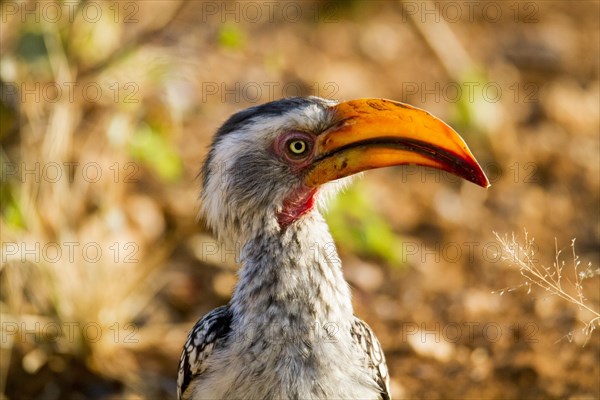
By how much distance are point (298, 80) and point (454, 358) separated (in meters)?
3.46

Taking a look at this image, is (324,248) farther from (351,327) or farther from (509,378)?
(509,378)

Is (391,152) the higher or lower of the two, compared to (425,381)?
higher

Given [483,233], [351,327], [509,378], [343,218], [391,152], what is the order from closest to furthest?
1. [391,152]
2. [351,327]
3. [509,378]
4. [343,218]
5. [483,233]

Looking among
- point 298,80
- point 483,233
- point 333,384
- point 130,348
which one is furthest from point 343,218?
point 333,384

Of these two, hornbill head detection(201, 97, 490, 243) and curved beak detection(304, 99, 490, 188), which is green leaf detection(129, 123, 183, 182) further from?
curved beak detection(304, 99, 490, 188)

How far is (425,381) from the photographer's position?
4.96 m

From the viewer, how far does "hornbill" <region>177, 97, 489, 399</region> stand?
3.32 meters

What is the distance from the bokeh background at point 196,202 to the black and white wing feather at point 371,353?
45.8 inches

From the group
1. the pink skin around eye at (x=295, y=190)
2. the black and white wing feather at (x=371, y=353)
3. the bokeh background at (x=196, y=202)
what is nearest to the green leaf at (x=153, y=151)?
the bokeh background at (x=196, y=202)

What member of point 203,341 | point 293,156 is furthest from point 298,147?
point 203,341

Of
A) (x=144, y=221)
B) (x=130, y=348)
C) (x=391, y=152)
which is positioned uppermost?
(x=391, y=152)

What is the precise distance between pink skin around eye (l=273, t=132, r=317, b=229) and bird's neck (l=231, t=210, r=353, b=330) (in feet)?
0.11

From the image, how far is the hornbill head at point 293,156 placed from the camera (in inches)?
132

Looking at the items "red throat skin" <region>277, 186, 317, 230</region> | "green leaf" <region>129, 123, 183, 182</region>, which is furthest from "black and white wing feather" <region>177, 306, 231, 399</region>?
"green leaf" <region>129, 123, 183, 182</region>
